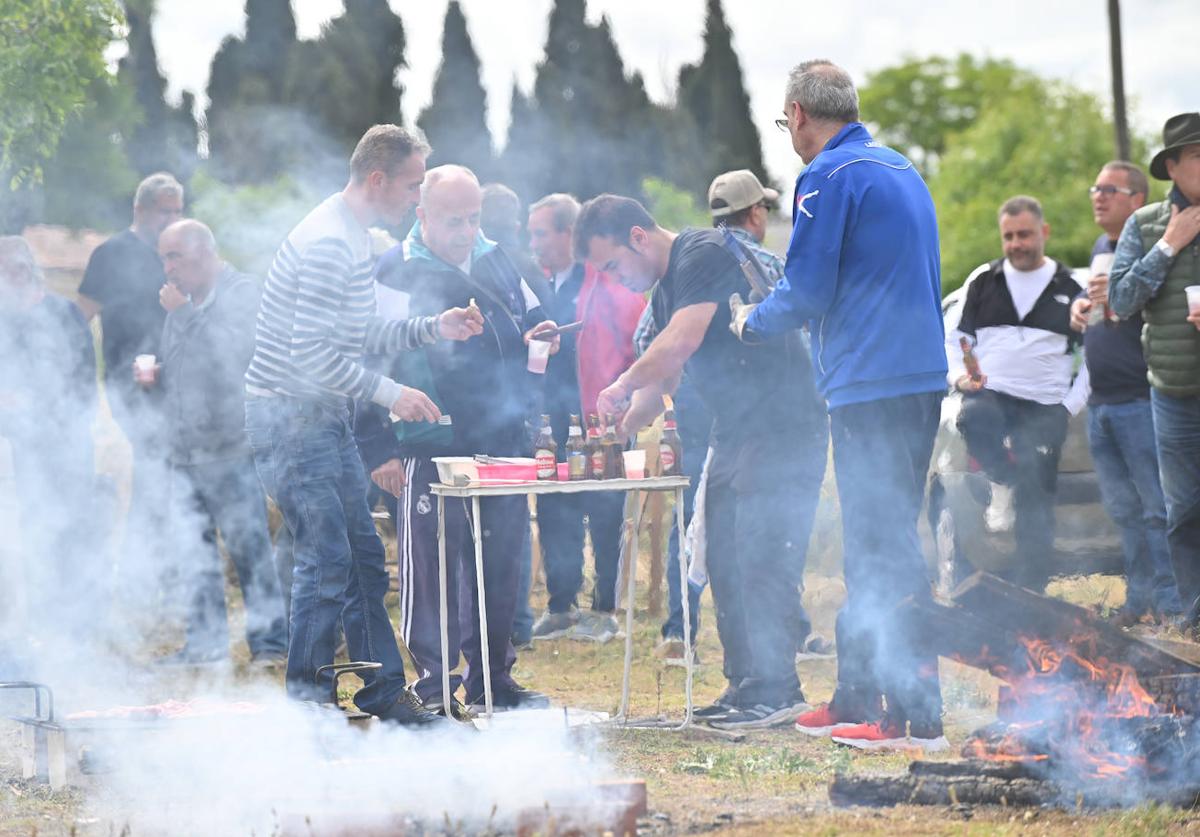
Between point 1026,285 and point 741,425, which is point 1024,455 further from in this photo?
point 741,425

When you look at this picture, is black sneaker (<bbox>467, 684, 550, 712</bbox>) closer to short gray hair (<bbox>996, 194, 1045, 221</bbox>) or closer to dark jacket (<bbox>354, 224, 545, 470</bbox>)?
dark jacket (<bbox>354, 224, 545, 470</bbox>)

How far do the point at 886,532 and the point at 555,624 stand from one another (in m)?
3.80

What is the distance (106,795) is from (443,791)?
1528 millimetres

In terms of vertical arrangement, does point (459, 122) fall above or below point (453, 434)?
above

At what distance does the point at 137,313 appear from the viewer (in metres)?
8.58

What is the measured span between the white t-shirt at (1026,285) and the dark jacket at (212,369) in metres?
4.23

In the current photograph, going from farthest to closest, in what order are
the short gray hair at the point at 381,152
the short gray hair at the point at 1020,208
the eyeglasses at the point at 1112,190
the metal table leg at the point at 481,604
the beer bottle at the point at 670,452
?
the short gray hair at the point at 1020,208 → the eyeglasses at the point at 1112,190 → the beer bottle at the point at 670,452 → the metal table leg at the point at 481,604 → the short gray hair at the point at 381,152

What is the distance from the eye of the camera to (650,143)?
15820 mm

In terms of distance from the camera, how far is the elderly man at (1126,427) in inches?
312

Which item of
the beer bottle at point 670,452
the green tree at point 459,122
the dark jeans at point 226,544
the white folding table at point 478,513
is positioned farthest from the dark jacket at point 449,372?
the green tree at point 459,122

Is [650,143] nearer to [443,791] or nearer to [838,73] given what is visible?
[838,73]

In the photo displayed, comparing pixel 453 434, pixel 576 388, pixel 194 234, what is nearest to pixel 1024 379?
pixel 576 388

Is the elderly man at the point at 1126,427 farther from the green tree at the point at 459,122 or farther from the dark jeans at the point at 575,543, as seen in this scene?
the green tree at the point at 459,122

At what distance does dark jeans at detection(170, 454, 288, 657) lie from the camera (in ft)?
26.3
